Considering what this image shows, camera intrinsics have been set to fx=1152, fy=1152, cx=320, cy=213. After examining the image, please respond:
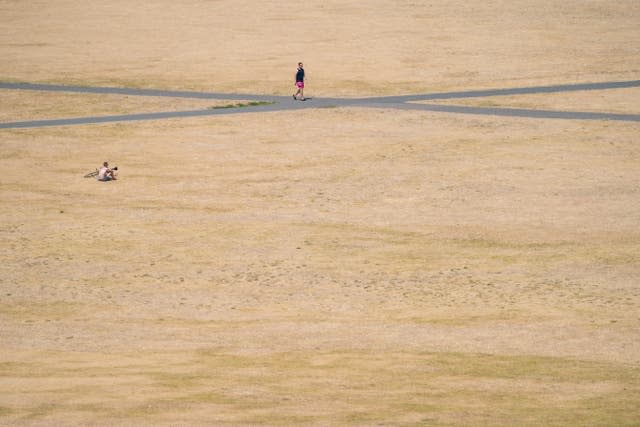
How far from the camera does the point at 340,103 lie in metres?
48.5

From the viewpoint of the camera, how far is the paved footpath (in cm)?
4519

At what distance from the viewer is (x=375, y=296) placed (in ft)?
81.5

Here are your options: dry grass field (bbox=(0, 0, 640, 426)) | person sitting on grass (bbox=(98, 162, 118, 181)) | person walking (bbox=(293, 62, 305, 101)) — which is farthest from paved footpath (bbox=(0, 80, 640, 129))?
person sitting on grass (bbox=(98, 162, 118, 181))

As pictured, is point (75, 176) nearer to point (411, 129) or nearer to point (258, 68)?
point (411, 129)

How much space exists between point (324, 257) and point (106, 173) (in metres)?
10.8

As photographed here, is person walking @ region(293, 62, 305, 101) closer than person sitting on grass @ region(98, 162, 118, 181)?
No

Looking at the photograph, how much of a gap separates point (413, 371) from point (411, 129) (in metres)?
24.2

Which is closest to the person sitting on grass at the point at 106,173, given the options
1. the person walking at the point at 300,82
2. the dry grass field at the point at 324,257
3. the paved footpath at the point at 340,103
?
the dry grass field at the point at 324,257

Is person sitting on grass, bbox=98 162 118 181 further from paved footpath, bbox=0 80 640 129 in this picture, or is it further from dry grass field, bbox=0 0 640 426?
paved footpath, bbox=0 80 640 129

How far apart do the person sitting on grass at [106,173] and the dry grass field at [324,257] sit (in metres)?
0.32

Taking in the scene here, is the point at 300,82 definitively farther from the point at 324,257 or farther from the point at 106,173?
the point at 324,257

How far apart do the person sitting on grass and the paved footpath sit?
9.59 m

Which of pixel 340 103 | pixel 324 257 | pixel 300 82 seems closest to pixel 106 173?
pixel 324 257

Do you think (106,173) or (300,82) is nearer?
(106,173)
